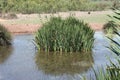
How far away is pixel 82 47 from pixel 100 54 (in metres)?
1.01

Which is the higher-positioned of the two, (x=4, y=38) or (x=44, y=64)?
(x=44, y=64)

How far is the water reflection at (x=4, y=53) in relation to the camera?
44.1 feet

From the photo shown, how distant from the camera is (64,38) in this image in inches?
585

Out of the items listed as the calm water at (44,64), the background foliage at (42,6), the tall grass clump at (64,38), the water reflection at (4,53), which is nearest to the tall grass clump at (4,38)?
the water reflection at (4,53)

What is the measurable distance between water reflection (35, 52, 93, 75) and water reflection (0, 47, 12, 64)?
3.45 ft

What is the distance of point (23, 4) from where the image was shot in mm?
A: 48000

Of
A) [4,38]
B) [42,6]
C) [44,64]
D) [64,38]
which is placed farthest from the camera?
[42,6]

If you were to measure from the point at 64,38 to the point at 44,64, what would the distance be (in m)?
2.75

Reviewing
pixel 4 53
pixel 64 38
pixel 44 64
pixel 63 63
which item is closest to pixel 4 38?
pixel 4 53

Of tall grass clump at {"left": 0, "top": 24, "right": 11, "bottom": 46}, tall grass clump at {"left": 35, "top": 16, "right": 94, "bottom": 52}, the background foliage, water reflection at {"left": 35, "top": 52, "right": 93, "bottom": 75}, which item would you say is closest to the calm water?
water reflection at {"left": 35, "top": 52, "right": 93, "bottom": 75}

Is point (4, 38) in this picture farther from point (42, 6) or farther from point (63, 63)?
point (42, 6)

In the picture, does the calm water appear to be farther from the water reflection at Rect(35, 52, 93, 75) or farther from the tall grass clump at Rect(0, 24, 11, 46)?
the tall grass clump at Rect(0, 24, 11, 46)

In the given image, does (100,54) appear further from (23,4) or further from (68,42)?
(23,4)

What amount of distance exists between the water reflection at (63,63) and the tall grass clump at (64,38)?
510mm
